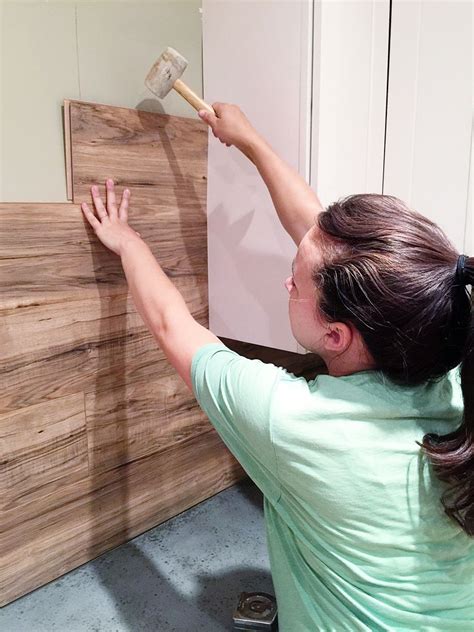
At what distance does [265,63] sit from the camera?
107 cm

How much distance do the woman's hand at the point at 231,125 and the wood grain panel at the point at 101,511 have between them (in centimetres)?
69

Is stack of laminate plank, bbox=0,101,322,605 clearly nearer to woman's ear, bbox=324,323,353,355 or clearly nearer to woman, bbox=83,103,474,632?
woman, bbox=83,103,474,632

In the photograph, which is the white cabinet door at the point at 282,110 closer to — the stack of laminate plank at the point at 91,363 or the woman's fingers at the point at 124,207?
the stack of laminate plank at the point at 91,363

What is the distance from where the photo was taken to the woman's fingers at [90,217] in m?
1.01

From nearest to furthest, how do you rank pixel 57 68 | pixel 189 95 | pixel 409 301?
1. pixel 409 301
2. pixel 57 68
3. pixel 189 95

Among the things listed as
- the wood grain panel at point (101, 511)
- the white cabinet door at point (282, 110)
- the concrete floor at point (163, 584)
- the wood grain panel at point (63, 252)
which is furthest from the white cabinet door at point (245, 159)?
the concrete floor at point (163, 584)

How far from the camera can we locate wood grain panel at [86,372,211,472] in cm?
110

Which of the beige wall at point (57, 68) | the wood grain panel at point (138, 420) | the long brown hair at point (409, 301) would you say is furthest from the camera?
the wood grain panel at point (138, 420)

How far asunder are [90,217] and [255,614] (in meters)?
0.78

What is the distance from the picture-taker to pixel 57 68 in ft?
3.09

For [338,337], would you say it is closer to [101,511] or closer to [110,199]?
[110,199]

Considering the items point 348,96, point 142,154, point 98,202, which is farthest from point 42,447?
point 348,96

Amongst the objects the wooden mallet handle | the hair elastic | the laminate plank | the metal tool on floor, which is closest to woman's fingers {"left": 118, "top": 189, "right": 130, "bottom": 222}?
the laminate plank

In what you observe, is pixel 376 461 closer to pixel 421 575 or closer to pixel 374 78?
pixel 421 575
